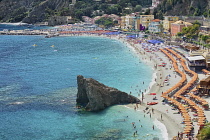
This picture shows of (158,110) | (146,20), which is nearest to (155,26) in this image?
(146,20)

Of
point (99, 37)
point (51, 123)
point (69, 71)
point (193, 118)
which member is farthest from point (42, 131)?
point (99, 37)

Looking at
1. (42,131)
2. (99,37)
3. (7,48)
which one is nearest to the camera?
(42,131)

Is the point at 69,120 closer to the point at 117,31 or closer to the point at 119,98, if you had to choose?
the point at 119,98

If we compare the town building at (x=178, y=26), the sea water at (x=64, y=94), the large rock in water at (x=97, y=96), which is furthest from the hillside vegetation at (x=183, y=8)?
the large rock in water at (x=97, y=96)

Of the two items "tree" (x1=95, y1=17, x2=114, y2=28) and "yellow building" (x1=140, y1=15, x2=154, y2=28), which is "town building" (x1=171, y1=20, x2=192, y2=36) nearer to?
"yellow building" (x1=140, y1=15, x2=154, y2=28)

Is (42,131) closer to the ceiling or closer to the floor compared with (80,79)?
closer to the floor

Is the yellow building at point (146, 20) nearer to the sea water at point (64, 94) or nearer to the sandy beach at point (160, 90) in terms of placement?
the sea water at point (64, 94)
